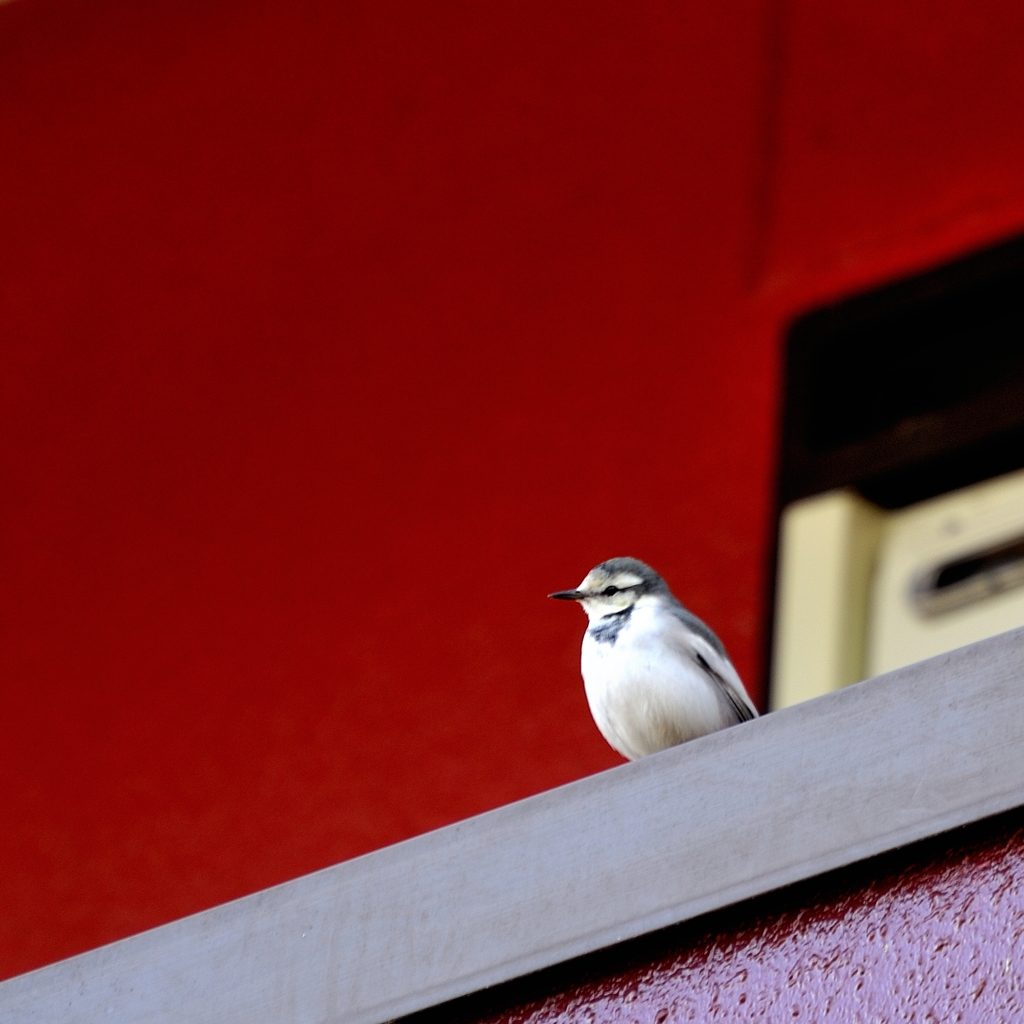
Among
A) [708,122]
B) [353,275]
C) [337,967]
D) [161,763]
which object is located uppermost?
[337,967]

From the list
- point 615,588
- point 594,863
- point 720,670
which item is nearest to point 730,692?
point 720,670

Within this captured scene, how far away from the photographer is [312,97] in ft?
12.7

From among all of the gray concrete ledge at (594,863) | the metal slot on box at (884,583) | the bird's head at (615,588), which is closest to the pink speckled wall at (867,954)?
the gray concrete ledge at (594,863)

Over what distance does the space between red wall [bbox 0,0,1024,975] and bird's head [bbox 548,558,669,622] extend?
680 mm

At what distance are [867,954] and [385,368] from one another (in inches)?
96.3

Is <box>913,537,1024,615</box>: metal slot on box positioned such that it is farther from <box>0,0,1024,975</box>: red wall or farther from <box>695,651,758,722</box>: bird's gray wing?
<box>695,651,758,722</box>: bird's gray wing

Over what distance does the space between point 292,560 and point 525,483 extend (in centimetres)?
43

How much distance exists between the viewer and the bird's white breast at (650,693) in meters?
2.20

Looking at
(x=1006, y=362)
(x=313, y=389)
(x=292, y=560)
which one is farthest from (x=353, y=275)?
(x=1006, y=362)

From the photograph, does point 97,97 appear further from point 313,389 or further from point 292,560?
point 292,560

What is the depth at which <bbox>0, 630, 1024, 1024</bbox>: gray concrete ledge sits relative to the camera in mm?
1251

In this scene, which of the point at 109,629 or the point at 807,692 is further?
the point at 109,629

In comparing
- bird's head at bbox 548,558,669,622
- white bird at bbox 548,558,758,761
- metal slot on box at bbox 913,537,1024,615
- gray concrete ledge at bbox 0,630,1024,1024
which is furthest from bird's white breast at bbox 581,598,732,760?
metal slot on box at bbox 913,537,1024,615

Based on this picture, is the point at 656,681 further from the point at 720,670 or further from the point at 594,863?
the point at 594,863
